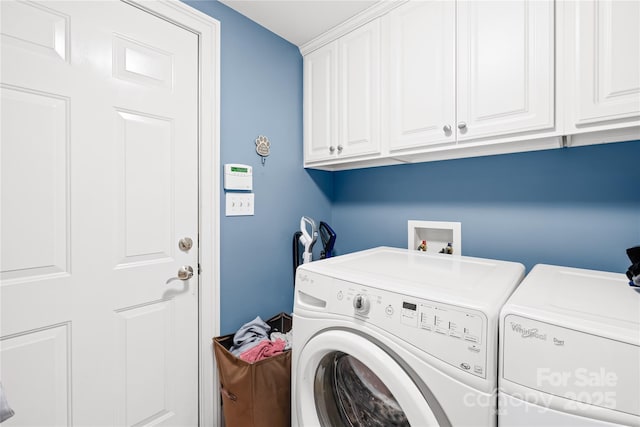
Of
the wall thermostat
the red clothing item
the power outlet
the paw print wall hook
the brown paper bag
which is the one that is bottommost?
the brown paper bag

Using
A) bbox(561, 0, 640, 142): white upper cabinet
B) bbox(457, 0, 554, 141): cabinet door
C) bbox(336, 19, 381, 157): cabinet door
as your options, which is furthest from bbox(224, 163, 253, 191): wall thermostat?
bbox(561, 0, 640, 142): white upper cabinet

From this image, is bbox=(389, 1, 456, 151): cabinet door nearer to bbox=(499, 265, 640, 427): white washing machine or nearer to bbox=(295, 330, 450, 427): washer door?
bbox=(499, 265, 640, 427): white washing machine

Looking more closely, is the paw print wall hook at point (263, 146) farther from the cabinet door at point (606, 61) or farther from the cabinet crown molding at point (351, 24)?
the cabinet door at point (606, 61)

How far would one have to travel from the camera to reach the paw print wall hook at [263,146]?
5.63ft

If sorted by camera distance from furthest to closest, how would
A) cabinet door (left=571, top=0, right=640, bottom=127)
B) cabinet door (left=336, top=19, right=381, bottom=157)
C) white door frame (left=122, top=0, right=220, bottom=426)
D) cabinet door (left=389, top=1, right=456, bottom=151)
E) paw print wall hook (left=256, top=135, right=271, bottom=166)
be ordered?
paw print wall hook (left=256, top=135, right=271, bottom=166) < cabinet door (left=336, top=19, right=381, bottom=157) < white door frame (left=122, top=0, right=220, bottom=426) < cabinet door (left=389, top=1, right=456, bottom=151) < cabinet door (left=571, top=0, right=640, bottom=127)

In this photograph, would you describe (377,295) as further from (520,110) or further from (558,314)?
(520,110)

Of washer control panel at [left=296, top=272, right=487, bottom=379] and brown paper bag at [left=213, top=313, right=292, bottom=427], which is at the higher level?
washer control panel at [left=296, top=272, right=487, bottom=379]

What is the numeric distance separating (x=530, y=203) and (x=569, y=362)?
0.97m

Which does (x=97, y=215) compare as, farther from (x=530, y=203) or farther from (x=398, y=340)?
(x=530, y=203)

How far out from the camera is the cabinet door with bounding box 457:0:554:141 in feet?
3.59

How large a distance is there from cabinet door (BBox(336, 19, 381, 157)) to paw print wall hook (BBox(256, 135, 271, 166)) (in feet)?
1.40

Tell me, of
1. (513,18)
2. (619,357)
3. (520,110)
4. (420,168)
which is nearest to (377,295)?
(619,357)

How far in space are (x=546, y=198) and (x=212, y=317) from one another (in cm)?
176

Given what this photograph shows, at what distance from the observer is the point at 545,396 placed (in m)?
0.69
